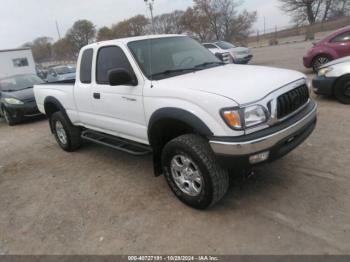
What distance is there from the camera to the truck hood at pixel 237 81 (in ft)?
10.2

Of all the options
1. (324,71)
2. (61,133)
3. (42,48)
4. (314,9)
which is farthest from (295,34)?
(42,48)

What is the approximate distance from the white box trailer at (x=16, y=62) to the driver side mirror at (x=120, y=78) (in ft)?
72.0

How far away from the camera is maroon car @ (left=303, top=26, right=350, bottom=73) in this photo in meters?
10.1

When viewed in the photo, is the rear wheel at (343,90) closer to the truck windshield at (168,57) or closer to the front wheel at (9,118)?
the truck windshield at (168,57)

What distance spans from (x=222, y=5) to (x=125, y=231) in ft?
142

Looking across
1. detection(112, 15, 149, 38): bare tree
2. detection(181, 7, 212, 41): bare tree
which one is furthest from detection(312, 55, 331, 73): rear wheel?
detection(112, 15, 149, 38): bare tree

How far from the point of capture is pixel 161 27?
185 feet

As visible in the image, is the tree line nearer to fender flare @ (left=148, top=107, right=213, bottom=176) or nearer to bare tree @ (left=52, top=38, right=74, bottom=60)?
bare tree @ (left=52, top=38, right=74, bottom=60)

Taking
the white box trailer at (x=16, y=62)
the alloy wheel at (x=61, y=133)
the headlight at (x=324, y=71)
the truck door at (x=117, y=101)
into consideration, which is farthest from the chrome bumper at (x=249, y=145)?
the white box trailer at (x=16, y=62)

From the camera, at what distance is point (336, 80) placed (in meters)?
6.85

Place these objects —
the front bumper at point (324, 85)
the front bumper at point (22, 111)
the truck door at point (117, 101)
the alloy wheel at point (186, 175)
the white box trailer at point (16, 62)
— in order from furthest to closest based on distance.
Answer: the white box trailer at point (16, 62) → the front bumper at point (22, 111) → the front bumper at point (324, 85) → the truck door at point (117, 101) → the alloy wheel at point (186, 175)

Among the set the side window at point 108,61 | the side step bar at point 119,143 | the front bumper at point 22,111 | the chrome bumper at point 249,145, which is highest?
the side window at point 108,61

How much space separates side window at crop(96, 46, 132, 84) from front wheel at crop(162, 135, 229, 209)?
128 cm

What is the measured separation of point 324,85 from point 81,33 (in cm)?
6401
